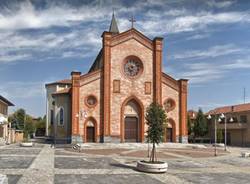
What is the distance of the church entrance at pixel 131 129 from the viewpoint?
4794cm

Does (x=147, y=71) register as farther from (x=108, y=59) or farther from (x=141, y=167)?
(x=141, y=167)

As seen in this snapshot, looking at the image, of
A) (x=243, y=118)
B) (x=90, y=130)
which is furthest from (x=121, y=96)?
(x=243, y=118)

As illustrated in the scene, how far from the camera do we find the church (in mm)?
45781

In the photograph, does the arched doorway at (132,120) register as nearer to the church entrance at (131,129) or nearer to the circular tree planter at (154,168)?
the church entrance at (131,129)

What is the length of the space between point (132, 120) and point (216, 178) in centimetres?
3078

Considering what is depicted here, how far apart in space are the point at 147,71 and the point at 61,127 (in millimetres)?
15093

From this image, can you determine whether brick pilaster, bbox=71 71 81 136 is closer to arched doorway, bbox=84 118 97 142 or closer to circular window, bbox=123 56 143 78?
arched doorway, bbox=84 118 97 142

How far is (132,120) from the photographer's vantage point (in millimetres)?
48531

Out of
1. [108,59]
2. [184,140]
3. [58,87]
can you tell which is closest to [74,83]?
[108,59]

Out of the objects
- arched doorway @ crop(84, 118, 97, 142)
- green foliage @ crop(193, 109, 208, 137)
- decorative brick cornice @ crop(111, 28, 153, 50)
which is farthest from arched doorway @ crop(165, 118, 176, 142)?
green foliage @ crop(193, 109, 208, 137)

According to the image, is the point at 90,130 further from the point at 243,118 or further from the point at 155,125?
the point at 243,118

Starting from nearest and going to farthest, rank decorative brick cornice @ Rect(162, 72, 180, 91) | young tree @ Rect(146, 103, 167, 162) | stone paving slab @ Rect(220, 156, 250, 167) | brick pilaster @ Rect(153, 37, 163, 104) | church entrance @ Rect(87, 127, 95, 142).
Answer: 1. young tree @ Rect(146, 103, 167, 162)
2. stone paving slab @ Rect(220, 156, 250, 167)
3. church entrance @ Rect(87, 127, 95, 142)
4. brick pilaster @ Rect(153, 37, 163, 104)
5. decorative brick cornice @ Rect(162, 72, 180, 91)

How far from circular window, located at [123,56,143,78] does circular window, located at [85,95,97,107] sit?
5964 mm

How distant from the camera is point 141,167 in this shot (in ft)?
63.5
